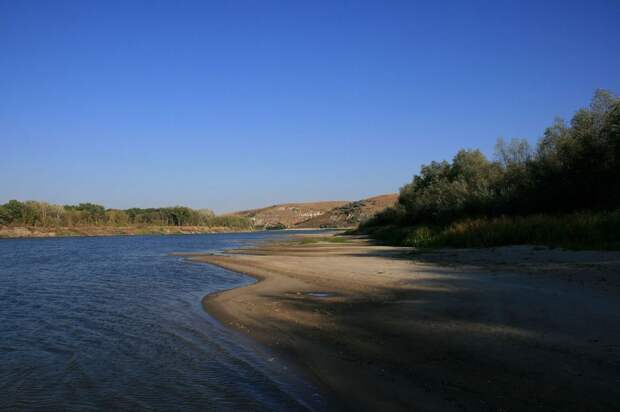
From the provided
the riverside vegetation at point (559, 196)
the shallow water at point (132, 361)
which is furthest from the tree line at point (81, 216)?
the shallow water at point (132, 361)

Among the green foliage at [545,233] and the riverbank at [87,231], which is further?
the riverbank at [87,231]

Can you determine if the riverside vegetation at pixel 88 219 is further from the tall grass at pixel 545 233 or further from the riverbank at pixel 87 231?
the tall grass at pixel 545 233

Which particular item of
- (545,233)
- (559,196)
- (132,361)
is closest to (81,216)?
(559,196)

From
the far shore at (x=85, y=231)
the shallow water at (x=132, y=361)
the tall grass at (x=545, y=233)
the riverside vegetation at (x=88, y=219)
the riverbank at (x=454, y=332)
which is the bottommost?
the shallow water at (x=132, y=361)

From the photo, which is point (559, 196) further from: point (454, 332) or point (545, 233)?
point (454, 332)

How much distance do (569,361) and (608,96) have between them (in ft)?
98.7

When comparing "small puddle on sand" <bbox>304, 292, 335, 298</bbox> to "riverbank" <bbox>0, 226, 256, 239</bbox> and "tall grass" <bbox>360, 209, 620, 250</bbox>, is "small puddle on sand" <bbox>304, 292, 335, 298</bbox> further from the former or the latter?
"riverbank" <bbox>0, 226, 256, 239</bbox>

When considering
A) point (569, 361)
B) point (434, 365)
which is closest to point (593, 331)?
point (569, 361)

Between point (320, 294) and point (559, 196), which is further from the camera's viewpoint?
point (559, 196)

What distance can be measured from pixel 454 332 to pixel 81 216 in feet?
546

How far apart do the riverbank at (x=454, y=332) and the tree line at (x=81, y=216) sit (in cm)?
14290

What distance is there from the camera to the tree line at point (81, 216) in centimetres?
13175

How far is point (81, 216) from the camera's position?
153 meters

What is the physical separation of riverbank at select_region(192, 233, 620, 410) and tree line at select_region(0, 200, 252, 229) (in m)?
143
